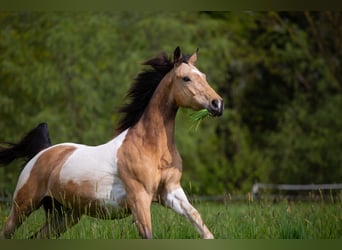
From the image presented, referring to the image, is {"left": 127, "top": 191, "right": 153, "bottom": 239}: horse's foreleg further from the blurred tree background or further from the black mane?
the blurred tree background

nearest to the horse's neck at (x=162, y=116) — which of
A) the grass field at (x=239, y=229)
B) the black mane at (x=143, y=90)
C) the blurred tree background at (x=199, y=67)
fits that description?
the black mane at (x=143, y=90)

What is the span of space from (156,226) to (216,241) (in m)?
3.72

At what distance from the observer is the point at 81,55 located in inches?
718

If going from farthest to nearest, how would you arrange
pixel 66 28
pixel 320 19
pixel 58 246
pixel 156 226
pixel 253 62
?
pixel 253 62 < pixel 320 19 < pixel 66 28 < pixel 156 226 < pixel 58 246

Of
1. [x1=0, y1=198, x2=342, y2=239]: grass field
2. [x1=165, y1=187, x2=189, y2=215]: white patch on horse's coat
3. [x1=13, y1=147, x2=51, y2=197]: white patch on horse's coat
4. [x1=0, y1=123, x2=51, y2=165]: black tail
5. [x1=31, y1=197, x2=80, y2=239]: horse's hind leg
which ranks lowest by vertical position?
[x1=0, y1=198, x2=342, y2=239]: grass field

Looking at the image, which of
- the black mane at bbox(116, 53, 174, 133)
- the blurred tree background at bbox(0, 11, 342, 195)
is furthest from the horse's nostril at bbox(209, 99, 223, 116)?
the blurred tree background at bbox(0, 11, 342, 195)

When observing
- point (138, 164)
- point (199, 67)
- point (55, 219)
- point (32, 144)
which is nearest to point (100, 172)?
point (138, 164)

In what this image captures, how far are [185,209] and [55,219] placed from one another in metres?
1.41

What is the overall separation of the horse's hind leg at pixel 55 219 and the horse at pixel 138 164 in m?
0.10

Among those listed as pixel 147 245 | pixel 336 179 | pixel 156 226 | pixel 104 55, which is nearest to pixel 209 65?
pixel 104 55

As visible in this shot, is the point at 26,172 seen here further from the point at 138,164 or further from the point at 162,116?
the point at 162,116

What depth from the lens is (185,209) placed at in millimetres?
5258

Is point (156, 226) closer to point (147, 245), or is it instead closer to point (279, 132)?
point (147, 245)

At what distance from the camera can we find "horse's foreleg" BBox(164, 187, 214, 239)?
5191 millimetres
